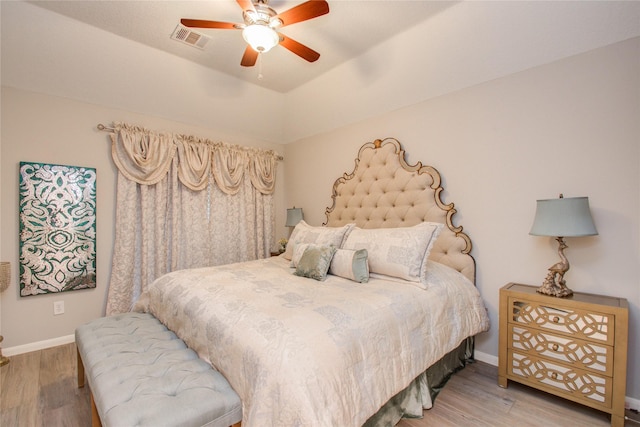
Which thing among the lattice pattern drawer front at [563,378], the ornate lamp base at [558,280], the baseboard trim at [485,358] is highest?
the ornate lamp base at [558,280]

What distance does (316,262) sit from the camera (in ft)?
7.60

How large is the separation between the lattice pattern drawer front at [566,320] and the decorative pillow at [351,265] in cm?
105

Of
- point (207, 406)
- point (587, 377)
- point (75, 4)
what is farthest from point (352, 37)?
point (587, 377)

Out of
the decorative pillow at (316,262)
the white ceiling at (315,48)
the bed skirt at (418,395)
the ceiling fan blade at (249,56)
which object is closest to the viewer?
the bed skirt at (418,395)

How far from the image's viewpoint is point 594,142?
1988mm

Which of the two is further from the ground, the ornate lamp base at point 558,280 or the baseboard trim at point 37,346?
the ornate lamp base at point 558,280

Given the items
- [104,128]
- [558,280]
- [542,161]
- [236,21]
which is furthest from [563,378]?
[104,128]

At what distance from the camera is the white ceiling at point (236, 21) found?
2.17 metres

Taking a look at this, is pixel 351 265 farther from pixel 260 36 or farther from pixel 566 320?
pixel 260 36

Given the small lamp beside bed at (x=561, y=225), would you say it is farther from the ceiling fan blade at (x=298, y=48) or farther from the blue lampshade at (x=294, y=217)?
the blue lampshade at (x=294, y=217)

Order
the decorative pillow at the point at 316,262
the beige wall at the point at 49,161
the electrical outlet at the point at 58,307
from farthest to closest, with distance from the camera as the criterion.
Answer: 1. the electrical outlet at the point at 58,307
2. the beige wall at the point at 49,161
3. the decorative pillow at the point at 316,262

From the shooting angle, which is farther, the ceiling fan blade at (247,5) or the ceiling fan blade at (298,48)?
the ceiling fan blade at (298,48)

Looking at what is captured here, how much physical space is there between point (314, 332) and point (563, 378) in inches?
67.9

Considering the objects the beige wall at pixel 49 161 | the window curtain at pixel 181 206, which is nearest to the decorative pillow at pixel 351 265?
the window curtain at pixel 181 206
